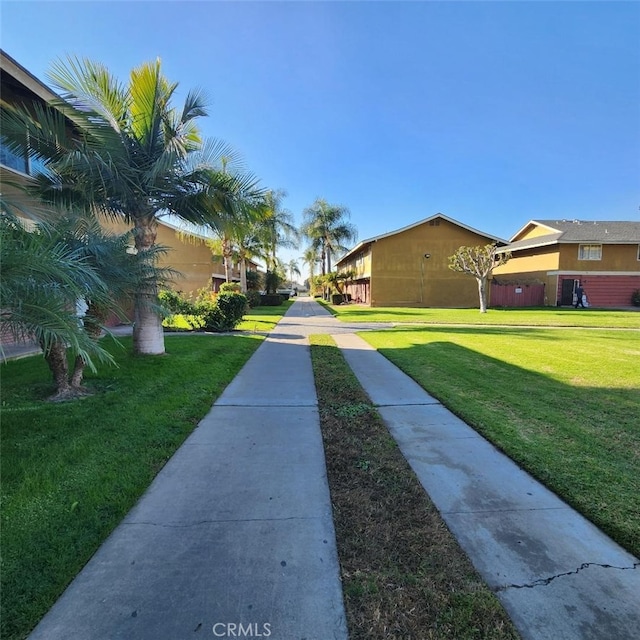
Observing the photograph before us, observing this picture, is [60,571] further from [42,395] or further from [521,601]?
[42,395]

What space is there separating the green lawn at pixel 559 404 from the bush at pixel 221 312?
17.3 ft

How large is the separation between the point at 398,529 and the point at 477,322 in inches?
650

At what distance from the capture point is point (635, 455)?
11.9 feet

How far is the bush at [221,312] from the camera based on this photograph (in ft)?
41.3

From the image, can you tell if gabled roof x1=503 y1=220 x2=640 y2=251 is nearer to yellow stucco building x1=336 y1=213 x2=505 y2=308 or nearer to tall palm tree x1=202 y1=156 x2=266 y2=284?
yellow stucco building x1=336 y1=213 x2=505 y2=308

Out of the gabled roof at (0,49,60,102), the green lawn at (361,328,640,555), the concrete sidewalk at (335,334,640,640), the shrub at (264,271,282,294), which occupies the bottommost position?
the concrete sidewalk at (335,334,640,640)

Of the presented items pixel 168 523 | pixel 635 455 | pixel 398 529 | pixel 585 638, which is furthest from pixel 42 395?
pixel 635 455

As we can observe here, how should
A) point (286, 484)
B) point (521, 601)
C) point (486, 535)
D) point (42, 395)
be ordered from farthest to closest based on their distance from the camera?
point (42, 395) < point (286, 484) < point (486, 535) < point (521, 601)

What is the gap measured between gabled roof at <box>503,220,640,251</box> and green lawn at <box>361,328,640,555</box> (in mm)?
21154

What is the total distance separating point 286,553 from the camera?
234 cm

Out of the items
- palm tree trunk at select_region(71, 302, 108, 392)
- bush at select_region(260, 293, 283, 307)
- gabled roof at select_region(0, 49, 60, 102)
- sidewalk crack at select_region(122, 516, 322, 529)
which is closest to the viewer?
sidewalk crack at select_region(122, 516, 322, 529)

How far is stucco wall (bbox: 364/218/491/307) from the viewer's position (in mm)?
28516

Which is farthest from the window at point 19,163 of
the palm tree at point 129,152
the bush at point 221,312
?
the bush at point 221,312

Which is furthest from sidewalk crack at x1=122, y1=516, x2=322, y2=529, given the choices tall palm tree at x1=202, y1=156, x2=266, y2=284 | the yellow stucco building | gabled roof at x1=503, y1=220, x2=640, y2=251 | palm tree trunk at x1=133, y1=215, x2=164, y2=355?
gabled roof at x1=503, y1=220, x2=640, y2=251
